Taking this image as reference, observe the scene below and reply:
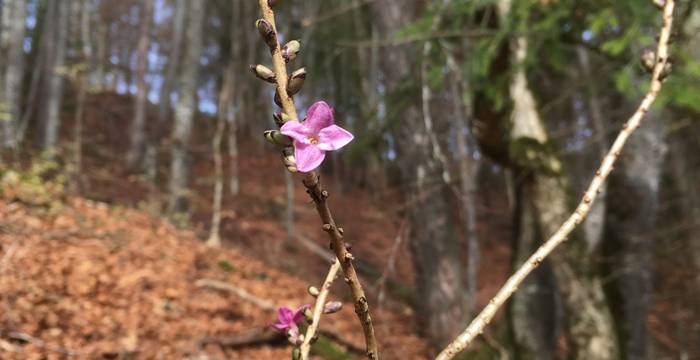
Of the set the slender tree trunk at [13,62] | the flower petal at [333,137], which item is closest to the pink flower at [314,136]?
the flower petal at [333,137]

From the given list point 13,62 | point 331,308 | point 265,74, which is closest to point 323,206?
point 265,74

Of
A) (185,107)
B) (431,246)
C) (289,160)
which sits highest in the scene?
(185,107)

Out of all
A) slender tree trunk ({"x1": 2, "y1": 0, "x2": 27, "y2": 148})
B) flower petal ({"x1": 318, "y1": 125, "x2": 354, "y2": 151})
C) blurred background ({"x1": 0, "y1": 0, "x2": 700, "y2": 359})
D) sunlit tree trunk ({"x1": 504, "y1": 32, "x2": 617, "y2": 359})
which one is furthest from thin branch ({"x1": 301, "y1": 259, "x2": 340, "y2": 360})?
slender tree trunk ({"x1": 2, "y1": 0, "x2": 27, "y2": 148})

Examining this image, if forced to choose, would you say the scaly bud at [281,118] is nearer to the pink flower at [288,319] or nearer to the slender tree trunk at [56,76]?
the pink flower at [288,319]

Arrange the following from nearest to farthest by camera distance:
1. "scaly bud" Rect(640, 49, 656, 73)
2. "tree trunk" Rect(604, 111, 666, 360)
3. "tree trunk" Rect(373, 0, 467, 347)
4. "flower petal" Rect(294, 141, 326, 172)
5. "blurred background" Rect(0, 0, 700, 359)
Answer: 1. "flower petal" Rect(294, 141, 326, 172)
2. "scaly bud" Rect(640, 49, 656, 73)
3. "blurred background" Rect(0, 0, 700, 359)
4. "tree trunk" Rect(604, 111, 666, 360)
5. "tree trunk" Rect(373, 0, 467, 347)

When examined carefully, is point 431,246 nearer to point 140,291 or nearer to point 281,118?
point 140,291

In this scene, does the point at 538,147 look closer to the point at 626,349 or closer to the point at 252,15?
the point at 626,349

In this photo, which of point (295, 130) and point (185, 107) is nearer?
point (295, 130)

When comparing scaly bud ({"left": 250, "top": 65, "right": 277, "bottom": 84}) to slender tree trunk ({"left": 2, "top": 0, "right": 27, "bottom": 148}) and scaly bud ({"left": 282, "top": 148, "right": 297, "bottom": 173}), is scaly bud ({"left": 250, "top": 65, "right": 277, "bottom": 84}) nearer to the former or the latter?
scaly bud ({"left": 282, "top": 148, "right": 297, "bottom": 173})
